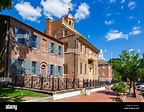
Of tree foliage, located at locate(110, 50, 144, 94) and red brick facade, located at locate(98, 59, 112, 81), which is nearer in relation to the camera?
tree foliage, located at locate(110, 50, 144, 94)

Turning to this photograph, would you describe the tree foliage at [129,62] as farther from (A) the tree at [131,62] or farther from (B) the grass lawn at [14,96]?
(B) the grass lawn at [14,96]

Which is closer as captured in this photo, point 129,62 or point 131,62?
point 129,62

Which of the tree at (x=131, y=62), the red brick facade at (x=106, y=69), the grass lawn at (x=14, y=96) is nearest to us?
the grass lawn at (x=14, y=96)

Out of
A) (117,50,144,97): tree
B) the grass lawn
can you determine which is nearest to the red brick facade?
(117,50,144,97): tree

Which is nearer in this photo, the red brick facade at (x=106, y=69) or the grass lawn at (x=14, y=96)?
the grass lawn at (x=14, y=96)

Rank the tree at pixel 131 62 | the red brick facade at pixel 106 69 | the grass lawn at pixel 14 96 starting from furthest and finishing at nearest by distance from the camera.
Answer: the red brick facade at pixel 106 69 → the tree at pixel 131 62 → the grass lawn at pixel 14 96

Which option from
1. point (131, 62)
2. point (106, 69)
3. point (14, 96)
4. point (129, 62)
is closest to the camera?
point (14, 96)

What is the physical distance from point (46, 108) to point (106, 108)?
0.71 m

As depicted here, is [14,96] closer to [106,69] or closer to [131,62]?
[106,69]

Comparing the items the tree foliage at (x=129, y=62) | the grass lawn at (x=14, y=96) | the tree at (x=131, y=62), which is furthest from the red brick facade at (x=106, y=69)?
the grass lawn at (x=14, y=96)

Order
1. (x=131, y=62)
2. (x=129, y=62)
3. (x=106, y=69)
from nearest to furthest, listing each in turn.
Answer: (x=106, y=69), (x=129, y=62), (x=131, y=62)

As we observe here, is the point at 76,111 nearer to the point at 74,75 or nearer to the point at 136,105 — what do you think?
the point at 136,105

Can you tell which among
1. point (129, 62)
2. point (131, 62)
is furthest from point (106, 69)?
point (131, 62)

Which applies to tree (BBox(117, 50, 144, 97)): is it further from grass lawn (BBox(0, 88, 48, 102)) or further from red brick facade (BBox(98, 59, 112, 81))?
grass lawn (BBox(0, 88, 48, 102))
